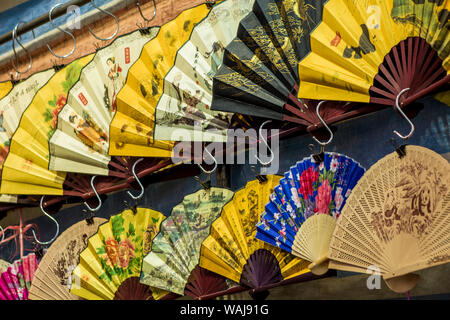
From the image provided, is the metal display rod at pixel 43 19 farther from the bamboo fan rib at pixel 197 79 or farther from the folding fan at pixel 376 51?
the folding fan at pixel 376 51

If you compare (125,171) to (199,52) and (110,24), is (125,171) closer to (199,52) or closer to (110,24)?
(199,52)

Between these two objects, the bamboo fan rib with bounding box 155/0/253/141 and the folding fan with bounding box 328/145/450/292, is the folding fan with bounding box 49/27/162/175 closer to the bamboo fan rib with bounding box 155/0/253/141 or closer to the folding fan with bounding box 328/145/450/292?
the bamboo fan rib with bounding box 155/0/253/141

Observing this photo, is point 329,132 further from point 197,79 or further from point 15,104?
point 15,104

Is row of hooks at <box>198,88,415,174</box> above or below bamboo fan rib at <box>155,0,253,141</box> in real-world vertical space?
below

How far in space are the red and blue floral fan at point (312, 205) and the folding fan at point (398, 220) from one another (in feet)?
0.30

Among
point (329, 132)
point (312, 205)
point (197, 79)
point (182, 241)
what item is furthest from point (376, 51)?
point (182, 241)

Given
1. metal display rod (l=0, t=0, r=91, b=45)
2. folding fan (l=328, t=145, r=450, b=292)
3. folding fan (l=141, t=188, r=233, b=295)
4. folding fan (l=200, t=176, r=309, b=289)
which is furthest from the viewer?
metal display rod (l=0, t=0, r=91, b=45)

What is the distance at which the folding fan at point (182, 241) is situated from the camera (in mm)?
2422

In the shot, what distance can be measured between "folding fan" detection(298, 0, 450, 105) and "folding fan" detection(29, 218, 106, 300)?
42.9 inches

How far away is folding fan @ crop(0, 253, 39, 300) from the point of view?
2.98 meters

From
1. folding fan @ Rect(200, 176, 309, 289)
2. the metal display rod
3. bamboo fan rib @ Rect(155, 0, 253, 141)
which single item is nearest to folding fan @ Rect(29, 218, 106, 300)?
bamboo fan rib @ Rect(155, 0, 253, 141)

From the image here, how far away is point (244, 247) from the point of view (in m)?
2.28

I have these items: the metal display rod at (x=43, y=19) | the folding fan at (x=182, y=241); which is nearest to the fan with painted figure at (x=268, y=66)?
the folding fan at (x=182, y=241)
